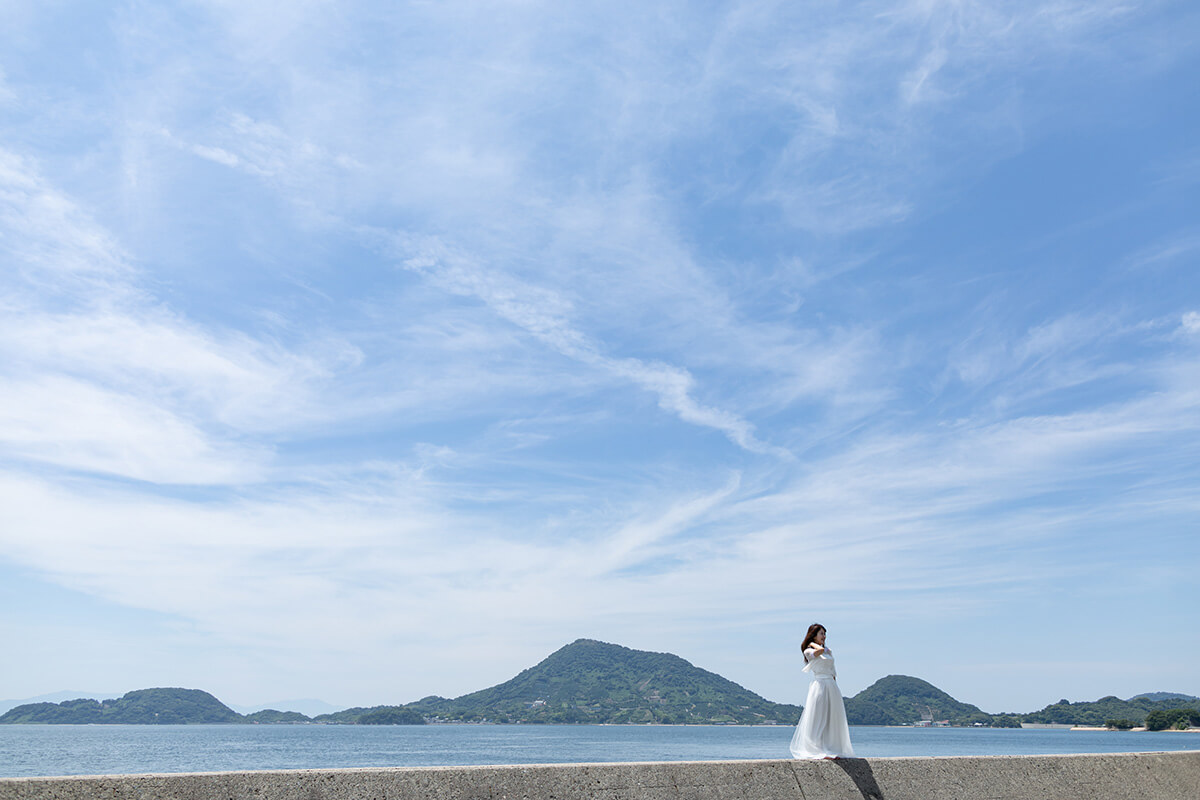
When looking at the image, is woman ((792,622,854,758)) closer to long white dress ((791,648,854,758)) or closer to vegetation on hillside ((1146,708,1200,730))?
long white dress ((791,648,854,758))

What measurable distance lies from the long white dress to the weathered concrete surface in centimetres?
44

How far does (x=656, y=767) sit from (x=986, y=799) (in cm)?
354

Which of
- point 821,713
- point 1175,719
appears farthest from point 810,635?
point 1175,719

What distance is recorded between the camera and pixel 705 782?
22.8ft

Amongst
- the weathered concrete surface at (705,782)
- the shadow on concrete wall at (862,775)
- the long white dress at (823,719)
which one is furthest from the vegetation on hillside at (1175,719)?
the shadow on concrete wall at (862,775)

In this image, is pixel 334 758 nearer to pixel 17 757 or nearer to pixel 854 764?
pixel 17 757

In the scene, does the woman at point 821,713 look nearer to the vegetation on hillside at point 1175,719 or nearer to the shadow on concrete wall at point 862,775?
the shadow on concrete wall at point 862,775

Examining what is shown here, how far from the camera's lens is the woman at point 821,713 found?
8.30 m

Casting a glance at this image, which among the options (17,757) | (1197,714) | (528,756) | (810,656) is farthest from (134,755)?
(1197,714)

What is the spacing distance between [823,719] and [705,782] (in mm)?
2008

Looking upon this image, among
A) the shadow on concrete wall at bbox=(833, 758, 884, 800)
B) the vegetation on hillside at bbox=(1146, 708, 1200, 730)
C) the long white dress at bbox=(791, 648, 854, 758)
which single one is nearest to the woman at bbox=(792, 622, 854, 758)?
the long white dress at bbox=(791, 648, 854, 758)

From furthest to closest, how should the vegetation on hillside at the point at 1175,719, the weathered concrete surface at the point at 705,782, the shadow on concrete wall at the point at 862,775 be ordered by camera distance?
the vegetation on hillside at the point at 1175,719
the shadow on concrete wall at the point at 862,775
the weathered concrete surface at the point at 705,782

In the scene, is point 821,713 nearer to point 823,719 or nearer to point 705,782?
point 823,719

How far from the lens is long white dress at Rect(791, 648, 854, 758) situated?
8297mm
